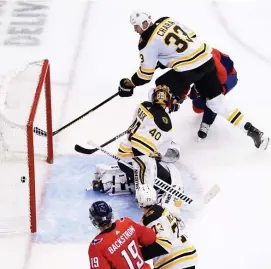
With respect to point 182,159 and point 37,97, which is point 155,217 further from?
point 182,159

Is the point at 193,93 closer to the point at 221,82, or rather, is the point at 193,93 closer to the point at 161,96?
the point at 221,82

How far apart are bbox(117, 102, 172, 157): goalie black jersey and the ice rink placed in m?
0.34

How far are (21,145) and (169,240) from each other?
1.25m

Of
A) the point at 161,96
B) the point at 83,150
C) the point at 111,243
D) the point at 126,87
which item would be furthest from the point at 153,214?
the point at 126,87

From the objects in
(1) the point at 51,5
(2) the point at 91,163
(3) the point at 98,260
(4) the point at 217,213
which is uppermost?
(3) the point at 98,260

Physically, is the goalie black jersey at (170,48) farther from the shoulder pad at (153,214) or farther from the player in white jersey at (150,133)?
the shoulder pad at (153,214)

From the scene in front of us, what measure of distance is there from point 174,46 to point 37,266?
4.26 ft

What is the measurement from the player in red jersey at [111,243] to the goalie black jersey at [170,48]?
1328mm

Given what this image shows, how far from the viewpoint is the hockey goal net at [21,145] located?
3.74 metres

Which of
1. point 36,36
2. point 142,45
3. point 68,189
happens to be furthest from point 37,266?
point 36,36

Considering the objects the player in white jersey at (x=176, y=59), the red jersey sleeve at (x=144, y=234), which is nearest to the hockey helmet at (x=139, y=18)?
the player in white jersey at (x=176, y=59)

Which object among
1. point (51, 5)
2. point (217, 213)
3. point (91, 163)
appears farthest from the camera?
point (51, 5)

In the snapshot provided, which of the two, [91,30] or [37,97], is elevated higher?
[37,97]

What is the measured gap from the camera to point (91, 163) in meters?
4.15
